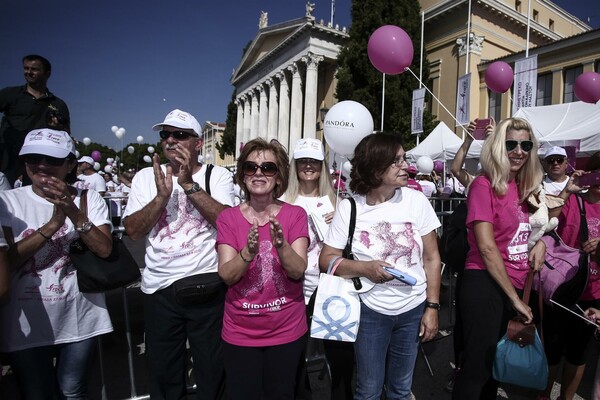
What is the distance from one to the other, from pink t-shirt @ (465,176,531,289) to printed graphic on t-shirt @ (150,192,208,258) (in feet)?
5.87

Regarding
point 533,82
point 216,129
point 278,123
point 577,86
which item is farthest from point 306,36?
point 216,129

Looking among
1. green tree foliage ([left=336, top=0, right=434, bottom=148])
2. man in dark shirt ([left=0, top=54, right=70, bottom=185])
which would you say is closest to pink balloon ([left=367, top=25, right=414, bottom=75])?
man in dark shirt ([left=0, top=54, right=70, bottom=185])

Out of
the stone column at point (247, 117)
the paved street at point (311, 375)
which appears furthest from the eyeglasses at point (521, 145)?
the stone column at point (247, 117)

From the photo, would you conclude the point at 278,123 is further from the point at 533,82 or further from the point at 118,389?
the point at 118,389

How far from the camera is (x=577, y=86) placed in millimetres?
7301

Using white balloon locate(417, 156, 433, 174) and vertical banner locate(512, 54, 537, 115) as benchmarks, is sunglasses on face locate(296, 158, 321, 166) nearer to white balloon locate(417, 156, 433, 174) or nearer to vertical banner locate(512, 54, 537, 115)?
white balloon locate(417, 156, 433, 174)

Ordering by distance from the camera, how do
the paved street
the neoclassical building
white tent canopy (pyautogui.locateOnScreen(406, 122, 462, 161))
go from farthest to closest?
the neoclassical building, white tent canopy (pyautogui.locateOnScreen(406, 122, 462, 161)), the paved street

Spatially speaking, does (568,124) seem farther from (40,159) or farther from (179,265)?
(40,159)

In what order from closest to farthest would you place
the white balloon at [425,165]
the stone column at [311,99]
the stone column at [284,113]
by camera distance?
the white balloon at [425,165], the stone column at [311,99], the stone column at [284,113]

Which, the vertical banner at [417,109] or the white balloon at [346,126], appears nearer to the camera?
the white balloon at [346,126]

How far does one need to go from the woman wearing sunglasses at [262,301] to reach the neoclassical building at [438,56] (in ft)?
52.9

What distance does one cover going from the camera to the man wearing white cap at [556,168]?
183 inches

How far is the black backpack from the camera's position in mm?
2609

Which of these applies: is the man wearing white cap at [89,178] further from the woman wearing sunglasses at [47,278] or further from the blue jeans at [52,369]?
the blue jeans at [52,369]
